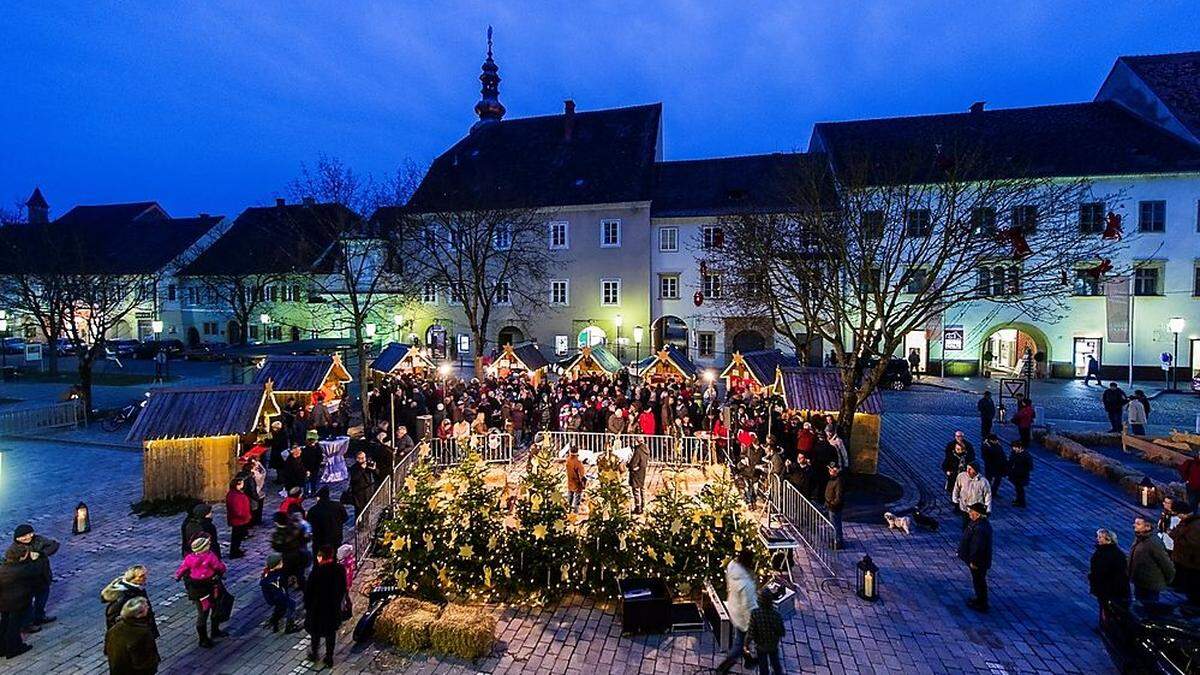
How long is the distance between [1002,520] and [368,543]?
12289 millimetres

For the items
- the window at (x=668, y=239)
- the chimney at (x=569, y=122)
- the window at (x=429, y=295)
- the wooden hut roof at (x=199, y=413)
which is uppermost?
the chimney at (x=569, y=122)

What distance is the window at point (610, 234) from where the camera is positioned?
126ft

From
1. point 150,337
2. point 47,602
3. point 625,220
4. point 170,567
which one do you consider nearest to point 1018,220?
point 170,567

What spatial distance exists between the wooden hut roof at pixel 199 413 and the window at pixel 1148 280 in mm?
39719

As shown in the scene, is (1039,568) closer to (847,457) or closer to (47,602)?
(847,457)

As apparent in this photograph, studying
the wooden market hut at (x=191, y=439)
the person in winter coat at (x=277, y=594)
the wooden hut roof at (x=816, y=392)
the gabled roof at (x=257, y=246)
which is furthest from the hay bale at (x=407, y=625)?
the gabled roof at (x=257, y=246)

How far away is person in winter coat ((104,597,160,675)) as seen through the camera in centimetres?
579

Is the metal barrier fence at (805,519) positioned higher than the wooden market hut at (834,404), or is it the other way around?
the wooden market hut at (834,404)

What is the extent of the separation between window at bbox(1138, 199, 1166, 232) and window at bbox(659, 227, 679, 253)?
23756 mm

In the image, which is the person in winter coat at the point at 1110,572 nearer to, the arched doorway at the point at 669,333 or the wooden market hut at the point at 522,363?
the wooden market hut at the point at 522,363

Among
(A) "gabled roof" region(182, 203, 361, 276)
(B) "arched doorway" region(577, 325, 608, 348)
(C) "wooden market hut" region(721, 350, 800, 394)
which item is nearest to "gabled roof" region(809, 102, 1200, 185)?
(C) "wooden market hut" region(721, 350, 800, 394)

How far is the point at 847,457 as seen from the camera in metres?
14.8

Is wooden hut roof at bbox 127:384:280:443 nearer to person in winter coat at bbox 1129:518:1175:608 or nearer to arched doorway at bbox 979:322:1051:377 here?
person in winter coat at bbox 1129:518:1175:608

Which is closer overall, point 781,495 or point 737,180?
point 781,495
